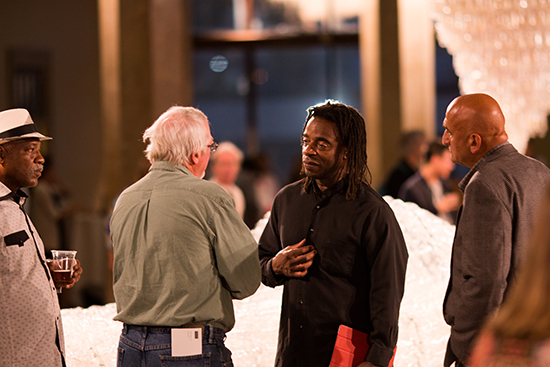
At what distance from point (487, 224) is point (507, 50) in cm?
284

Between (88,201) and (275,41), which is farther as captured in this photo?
(275,41)

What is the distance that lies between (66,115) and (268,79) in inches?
121

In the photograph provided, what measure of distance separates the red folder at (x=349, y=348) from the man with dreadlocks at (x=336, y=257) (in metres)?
0.03

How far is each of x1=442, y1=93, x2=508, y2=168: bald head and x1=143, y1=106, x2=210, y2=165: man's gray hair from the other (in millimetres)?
831

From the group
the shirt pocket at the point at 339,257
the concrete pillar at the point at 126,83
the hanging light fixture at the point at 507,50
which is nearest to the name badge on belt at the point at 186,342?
the shirt pocket at the point at 339,257

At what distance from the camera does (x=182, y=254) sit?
1.95 m

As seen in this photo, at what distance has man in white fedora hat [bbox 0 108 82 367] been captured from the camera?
205cm

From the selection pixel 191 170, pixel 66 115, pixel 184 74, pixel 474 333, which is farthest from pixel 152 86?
pixel 474 333

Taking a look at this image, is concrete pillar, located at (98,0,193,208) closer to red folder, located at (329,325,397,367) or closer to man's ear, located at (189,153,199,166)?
man's ear, located at (189,153,199,166)

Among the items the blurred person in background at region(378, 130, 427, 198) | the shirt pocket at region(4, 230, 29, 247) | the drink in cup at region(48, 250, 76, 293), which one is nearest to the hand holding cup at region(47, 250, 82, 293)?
the drink in cup at region(48, 250, 76, 293)

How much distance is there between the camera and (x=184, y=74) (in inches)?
327

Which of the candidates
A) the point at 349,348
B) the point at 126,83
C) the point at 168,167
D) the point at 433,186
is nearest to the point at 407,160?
the point at 433,186

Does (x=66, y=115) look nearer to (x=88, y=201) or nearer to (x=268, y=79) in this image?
(x=88, y=201)

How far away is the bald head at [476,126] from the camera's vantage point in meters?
2.11
